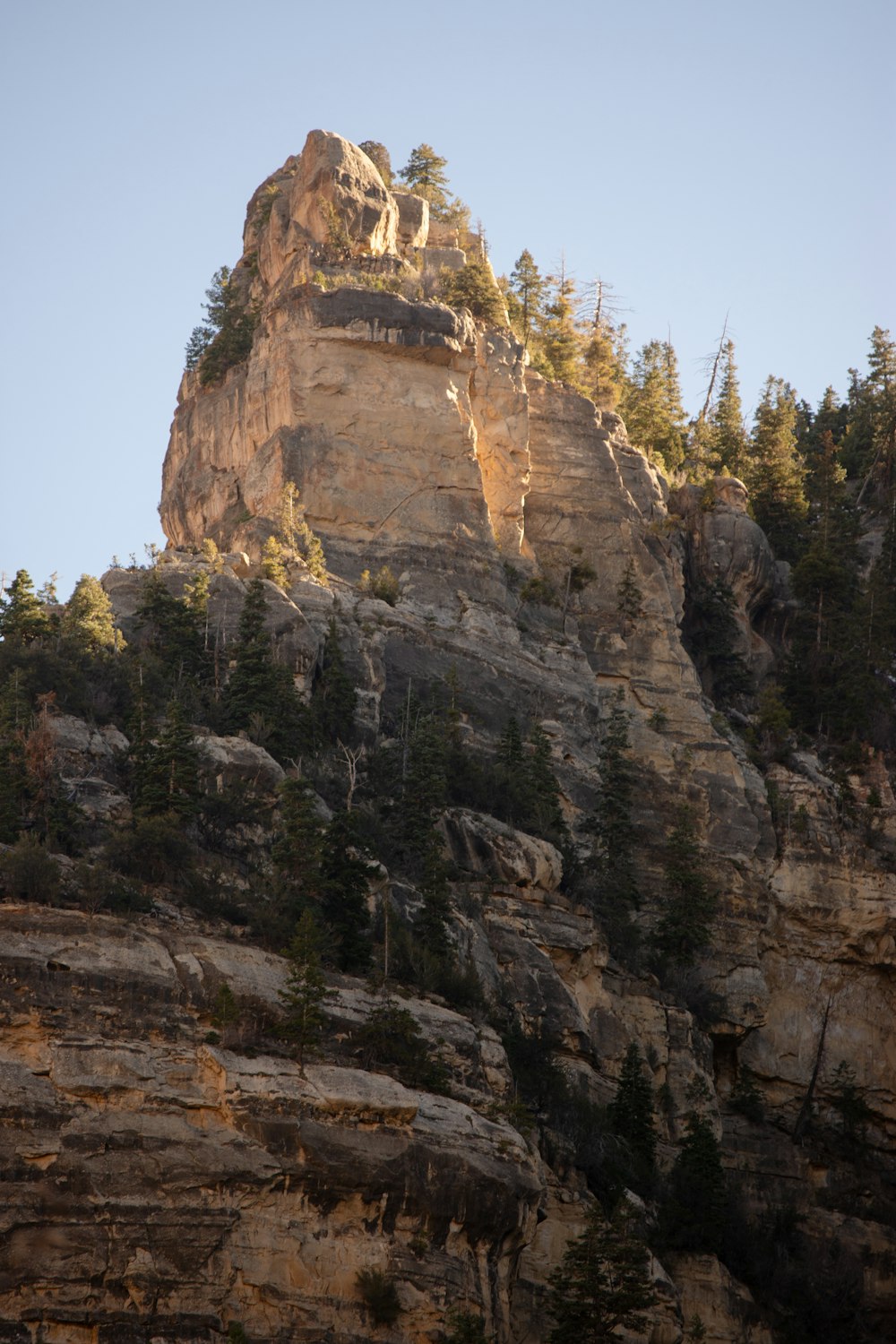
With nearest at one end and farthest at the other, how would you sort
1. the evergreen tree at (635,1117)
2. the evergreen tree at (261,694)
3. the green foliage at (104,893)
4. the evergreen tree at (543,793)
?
the green foliage at (104,893)
the evergreen tree at (635,1117)
the evergreen tree at (261,694)
the evergreen tree at (543,793)

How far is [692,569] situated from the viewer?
279 feet

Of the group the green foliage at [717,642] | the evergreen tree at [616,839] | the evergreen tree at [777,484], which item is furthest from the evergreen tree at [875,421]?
the evergreen tree at [616,839]

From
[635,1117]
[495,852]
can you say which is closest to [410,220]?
[495,852]

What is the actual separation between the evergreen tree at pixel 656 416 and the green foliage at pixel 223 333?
57.0 feet

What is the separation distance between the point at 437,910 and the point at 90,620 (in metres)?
14.8

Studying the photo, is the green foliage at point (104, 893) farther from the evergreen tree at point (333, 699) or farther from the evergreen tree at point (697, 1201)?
the evergreen tree at point (697, 1201)

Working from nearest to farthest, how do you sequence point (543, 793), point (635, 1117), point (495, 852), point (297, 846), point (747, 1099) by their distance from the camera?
point (297, 846), point (635, 1117), point (495, 852), point (543, 793), point (747, 1099)

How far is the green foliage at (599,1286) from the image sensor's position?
48.1 metres

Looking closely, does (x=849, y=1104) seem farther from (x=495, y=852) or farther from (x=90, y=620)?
(x=90, y=620)

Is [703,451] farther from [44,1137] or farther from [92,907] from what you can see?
[44,1137]

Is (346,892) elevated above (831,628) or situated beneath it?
situated beneath

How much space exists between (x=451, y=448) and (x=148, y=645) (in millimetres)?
16589

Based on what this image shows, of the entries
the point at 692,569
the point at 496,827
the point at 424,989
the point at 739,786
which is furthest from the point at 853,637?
the point at 424,989

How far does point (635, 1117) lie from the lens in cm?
5891
